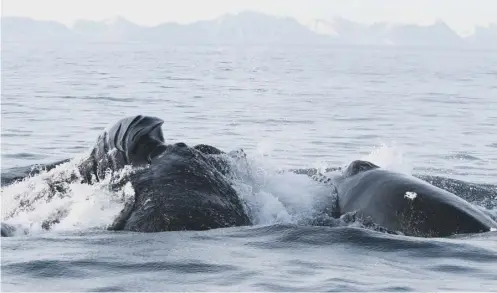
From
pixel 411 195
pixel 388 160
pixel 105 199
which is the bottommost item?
pixel 388 160

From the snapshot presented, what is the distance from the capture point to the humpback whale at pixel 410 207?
910 cm

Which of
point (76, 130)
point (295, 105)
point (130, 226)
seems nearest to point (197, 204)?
point (130, 226)

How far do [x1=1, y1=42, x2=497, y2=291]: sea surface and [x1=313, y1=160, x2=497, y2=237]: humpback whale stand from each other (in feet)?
0.99

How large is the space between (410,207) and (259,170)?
2618mm

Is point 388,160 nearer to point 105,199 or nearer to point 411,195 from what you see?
point 411,195

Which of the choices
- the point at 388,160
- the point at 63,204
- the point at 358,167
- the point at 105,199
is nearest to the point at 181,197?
the point at 105,199

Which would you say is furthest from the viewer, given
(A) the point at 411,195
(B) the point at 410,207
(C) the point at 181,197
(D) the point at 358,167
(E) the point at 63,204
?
(D) the point at 358,167

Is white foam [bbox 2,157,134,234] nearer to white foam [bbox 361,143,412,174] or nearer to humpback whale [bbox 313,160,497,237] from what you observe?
humpback whale [bbox 313,160,497,237]

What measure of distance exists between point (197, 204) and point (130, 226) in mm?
701

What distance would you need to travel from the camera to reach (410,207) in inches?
365

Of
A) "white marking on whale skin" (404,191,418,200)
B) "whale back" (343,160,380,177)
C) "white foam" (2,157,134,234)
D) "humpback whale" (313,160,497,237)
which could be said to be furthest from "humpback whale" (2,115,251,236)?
"white marking on whale skin" (404,191,418,200)

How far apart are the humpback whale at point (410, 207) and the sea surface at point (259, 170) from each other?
0.99 ft

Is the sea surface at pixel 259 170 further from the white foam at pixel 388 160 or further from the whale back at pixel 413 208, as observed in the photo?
the whale back at pixel 413 208

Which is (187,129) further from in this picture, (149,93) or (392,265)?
(392,265)
